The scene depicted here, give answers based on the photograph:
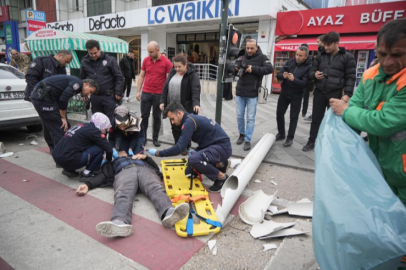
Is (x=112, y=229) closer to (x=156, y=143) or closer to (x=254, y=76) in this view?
(x=156, y=143)

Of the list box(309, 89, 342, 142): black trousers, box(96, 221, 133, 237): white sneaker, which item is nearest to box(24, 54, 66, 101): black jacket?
box(96, 221, 133, 237): white sneaker

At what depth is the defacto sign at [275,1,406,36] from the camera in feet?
35.9

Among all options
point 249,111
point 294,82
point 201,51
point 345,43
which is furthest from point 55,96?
point 201,51

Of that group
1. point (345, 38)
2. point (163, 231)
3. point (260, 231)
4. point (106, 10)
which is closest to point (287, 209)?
point (260, 231)

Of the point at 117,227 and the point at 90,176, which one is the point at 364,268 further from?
the point at 90,176

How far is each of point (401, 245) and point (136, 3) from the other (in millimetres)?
20132

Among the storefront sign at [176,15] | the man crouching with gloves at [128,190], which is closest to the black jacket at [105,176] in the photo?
the man crouching with gloves at [128,190]

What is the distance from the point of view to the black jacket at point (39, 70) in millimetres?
4637

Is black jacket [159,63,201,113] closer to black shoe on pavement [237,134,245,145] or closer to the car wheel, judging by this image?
black shoe on pavement [237,134,245,145]

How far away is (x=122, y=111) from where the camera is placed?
3877 millimetres

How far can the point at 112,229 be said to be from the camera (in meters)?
2.42

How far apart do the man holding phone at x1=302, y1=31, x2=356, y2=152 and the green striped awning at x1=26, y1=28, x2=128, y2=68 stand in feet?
23.8

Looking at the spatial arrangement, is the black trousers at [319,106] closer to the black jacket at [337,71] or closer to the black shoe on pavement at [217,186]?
the black jacket at [337,71]

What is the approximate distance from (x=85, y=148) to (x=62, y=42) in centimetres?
645
